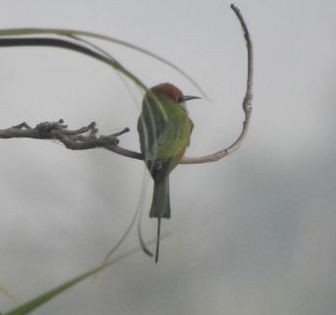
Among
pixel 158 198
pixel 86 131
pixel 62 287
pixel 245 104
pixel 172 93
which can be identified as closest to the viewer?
pixel 62 287

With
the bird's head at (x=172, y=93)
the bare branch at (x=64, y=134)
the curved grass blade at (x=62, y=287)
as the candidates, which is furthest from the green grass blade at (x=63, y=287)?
the bird's head at (x=172, y=93)

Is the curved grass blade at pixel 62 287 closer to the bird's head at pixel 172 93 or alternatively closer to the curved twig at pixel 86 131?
the curved twig at pixel 86 131

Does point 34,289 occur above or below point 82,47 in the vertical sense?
below

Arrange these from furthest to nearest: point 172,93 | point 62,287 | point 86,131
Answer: point 172,93 < point 86,131 < point 62,287

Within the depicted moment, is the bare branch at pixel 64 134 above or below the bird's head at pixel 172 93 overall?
below

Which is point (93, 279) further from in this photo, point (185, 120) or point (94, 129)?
point (185, 120)

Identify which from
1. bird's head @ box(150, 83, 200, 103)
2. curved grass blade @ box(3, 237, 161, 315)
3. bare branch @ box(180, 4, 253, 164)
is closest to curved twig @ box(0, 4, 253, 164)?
bare branch @ box(180, 4, 253, 164)

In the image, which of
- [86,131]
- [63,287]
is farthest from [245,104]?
[63,287]

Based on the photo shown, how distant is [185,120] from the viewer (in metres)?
2.15

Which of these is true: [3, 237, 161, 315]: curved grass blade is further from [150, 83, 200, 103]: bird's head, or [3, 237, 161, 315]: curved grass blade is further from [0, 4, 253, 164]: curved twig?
[150, 83, 200, 103]: bird's head

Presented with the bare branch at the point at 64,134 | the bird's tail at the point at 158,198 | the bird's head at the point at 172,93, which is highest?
the bird's head at the point at 172,93

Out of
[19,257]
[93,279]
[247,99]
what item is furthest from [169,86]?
[19,257]

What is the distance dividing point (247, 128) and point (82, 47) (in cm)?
63

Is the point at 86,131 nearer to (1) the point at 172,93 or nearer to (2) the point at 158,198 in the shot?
(2) the point at 158,198
